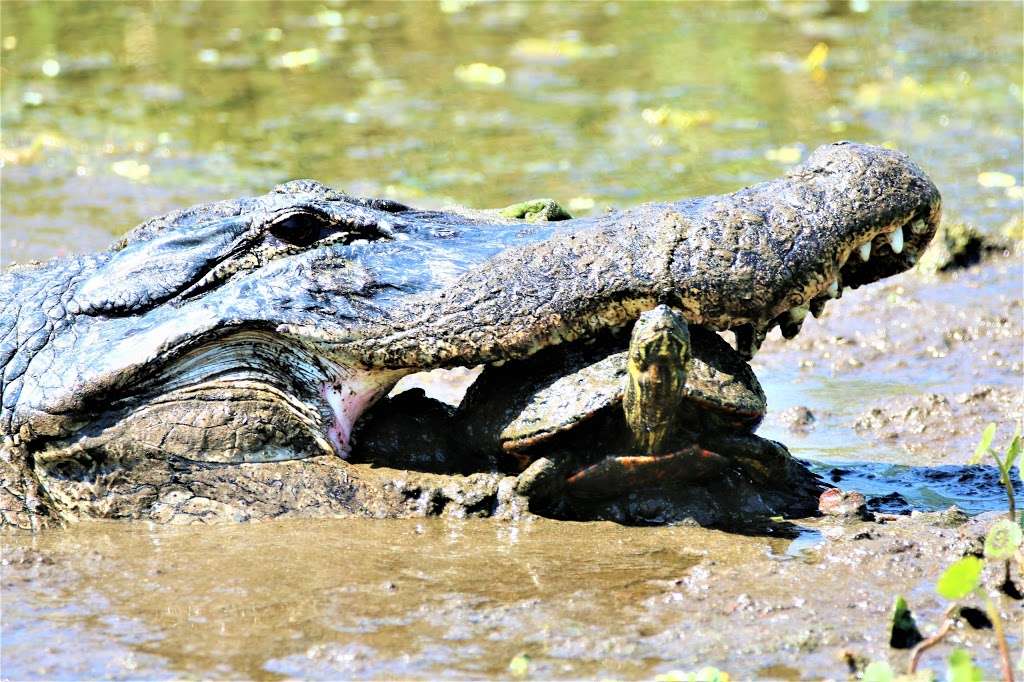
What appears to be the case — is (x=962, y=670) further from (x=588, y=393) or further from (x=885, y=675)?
(x=588, y=393)

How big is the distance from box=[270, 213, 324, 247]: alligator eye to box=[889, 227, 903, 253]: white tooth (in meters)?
1.78

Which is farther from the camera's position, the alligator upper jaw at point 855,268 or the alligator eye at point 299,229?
the alligator eye at point 299,229

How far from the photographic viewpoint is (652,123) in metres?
11.0

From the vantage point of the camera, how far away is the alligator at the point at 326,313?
3.98 m

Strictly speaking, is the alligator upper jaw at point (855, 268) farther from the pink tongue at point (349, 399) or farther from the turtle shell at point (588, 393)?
the pink tongue at point (349, 399)

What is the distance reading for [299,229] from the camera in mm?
4430

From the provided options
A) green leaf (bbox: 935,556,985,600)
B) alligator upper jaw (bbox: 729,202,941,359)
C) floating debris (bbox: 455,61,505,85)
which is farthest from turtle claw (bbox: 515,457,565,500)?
floating debris (bbox: 455,61,505,85)

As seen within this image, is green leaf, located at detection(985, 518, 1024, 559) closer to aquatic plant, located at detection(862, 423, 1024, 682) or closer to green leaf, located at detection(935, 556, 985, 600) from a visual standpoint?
aquatic plant, located at detection(862, 423, 1024, 682)

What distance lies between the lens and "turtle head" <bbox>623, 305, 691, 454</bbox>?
3779 mm

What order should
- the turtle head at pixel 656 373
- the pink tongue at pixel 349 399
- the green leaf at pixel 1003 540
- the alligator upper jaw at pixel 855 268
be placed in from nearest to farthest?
the green leaf at pixel 1003 540 < the turtle head at pixel 656 373 < the alligator upper jaw at pixel 855 268 < the pink tongue at pixel 349 399

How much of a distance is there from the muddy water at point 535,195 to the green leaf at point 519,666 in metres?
0.02

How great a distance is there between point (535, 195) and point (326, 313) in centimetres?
517

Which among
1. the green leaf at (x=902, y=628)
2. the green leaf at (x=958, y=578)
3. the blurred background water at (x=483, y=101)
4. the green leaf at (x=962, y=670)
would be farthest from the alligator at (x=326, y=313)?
the blurred background water at (x=483, y=101)

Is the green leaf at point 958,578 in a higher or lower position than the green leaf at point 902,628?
higher
